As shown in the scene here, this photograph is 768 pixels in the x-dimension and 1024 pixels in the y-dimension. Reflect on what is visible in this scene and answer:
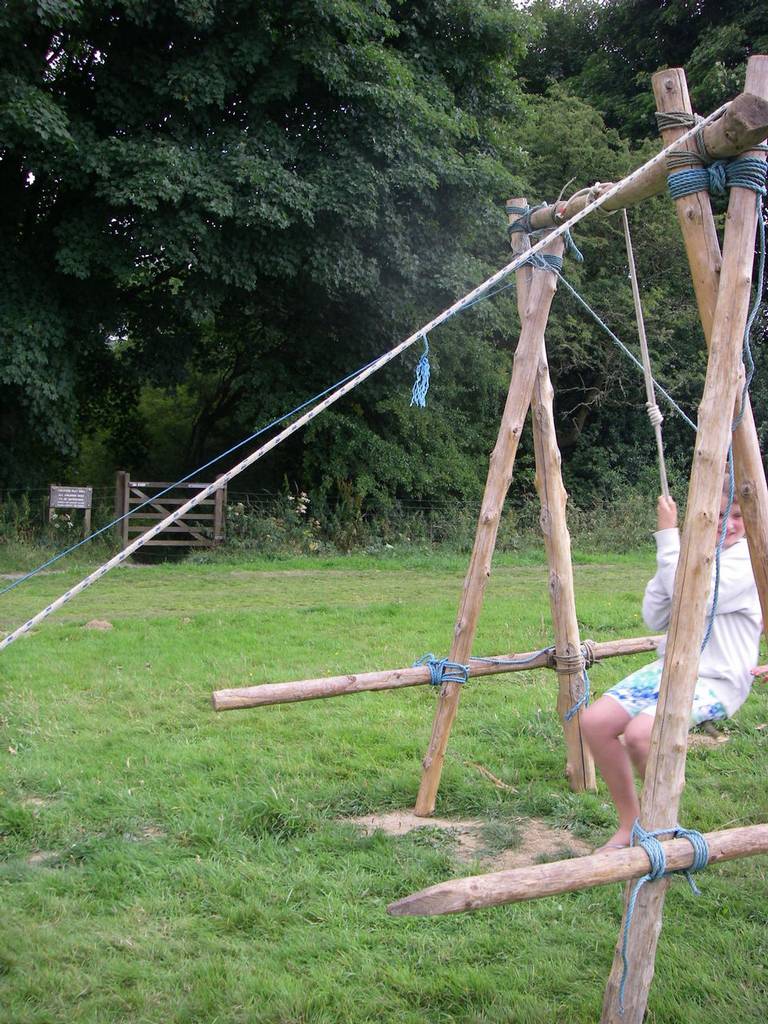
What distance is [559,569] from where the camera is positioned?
4895mm

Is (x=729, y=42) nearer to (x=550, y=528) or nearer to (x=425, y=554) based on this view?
(x=425, y=554)

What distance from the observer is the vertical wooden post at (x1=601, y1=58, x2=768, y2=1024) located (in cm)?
274

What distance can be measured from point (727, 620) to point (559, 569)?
1.32 meters

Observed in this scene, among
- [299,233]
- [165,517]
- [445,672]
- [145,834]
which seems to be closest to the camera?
[145,834]

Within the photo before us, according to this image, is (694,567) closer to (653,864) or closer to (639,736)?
(639,736)

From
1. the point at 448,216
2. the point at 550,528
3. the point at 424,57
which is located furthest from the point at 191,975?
the point at 424,57

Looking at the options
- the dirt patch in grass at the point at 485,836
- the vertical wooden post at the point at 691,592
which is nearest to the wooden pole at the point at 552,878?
the vertical wooden post at the point at 691,592

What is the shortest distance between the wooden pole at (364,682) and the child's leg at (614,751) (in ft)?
3.40

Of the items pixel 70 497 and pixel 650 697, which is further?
pixel 70 497

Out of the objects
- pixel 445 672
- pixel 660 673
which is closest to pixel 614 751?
pixel 660 673

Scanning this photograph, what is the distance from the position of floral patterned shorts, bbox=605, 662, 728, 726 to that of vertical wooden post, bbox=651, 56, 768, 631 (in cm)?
33

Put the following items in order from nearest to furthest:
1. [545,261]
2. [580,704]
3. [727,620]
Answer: [727,620] < [545,261] < [580,704]

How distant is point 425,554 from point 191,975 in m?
12.7

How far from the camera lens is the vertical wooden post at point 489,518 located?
4.58 metres
